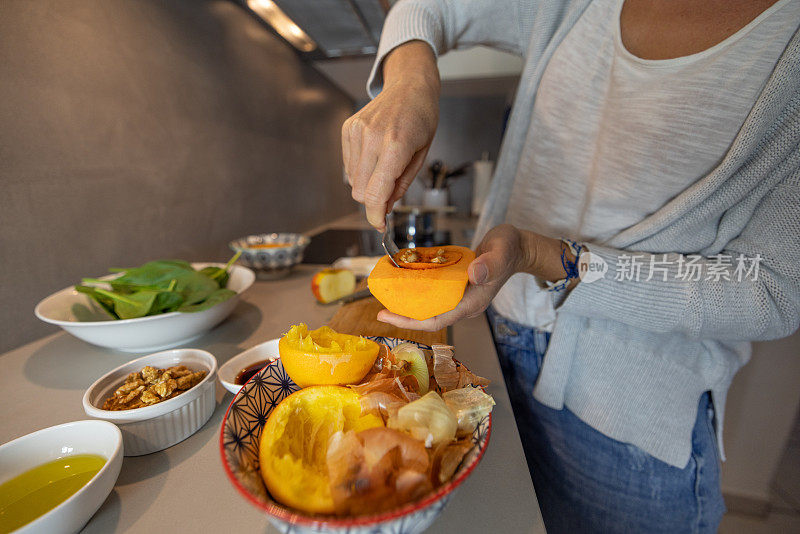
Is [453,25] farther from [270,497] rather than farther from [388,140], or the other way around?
[270,497]

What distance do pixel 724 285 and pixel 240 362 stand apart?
81 cm

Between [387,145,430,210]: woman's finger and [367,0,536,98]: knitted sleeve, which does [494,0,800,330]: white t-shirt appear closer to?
[367,0,536,98]: knitted sleeve

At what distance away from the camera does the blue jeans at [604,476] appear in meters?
0.68

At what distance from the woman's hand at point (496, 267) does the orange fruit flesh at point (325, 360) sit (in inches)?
4.3

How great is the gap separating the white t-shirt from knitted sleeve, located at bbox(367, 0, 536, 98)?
18 centimetres

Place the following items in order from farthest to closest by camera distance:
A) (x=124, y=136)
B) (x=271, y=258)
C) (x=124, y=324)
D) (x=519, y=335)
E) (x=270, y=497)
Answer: (x=271, y=258), (x=124, y=136), (x=519, y=335), (x=124, y=324), (x=270, y=497)

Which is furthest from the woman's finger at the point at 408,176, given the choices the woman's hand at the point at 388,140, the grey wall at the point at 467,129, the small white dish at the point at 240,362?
the grey wall at the point at 467,129

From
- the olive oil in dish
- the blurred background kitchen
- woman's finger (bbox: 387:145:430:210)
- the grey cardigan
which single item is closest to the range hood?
the blurred background kitchen

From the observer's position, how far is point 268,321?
0.86 metres

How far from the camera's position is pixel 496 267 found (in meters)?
0.51

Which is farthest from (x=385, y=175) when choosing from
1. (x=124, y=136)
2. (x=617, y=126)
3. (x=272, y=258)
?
(x=124, y=136)

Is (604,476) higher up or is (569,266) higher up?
(569,266)

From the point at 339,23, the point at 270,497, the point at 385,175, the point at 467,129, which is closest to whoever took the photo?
the point at 270,497

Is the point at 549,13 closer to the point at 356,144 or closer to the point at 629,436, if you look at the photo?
the point at 356,144
